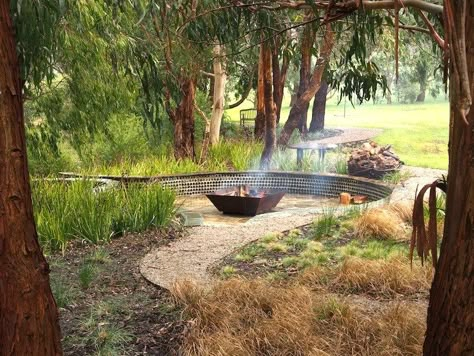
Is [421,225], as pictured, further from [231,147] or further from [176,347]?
[231,147]

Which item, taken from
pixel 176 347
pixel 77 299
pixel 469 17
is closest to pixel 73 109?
pixel 77 299

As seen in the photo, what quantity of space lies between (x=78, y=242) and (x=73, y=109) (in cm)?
212

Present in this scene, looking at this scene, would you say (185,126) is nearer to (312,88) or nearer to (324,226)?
(312,88)

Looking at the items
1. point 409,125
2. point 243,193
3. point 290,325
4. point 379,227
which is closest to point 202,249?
point 379,227

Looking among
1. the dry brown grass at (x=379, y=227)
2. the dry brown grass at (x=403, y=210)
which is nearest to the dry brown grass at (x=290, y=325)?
the dry brown grass at (x=379, y=227)

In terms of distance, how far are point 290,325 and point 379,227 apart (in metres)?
3.38

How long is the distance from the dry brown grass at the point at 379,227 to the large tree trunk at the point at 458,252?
479cm

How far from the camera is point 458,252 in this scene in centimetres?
212

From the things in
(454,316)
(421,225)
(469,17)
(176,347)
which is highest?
(469,17)

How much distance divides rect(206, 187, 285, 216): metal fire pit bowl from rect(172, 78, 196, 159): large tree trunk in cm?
499

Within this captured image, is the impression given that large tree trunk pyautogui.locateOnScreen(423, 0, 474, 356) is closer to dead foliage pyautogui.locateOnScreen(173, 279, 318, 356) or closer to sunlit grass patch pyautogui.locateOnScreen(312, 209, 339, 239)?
dead foliage pyautogui.locateOnScreen(173, 279, 318, 356)

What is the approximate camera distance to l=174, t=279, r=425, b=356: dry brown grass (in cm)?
376

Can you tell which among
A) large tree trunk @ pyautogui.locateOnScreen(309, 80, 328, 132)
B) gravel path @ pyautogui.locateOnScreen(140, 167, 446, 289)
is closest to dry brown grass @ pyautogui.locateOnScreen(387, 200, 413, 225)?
gravel path @ pyautogui.locateOnScreen(140, 167, 446, 289)

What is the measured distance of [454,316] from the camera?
2.16 metres
